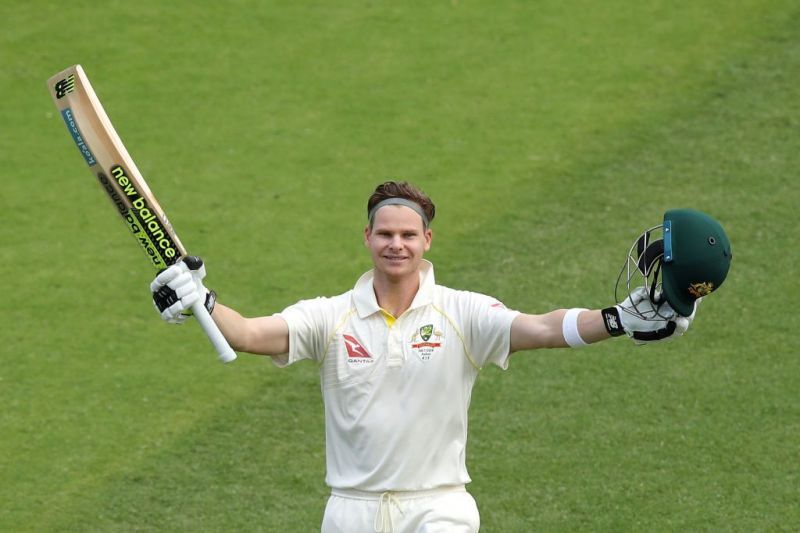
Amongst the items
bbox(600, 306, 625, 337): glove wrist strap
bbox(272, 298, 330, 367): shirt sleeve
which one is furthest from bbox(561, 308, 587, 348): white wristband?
bbox(272, 298, 330, 367): shirt sleeve

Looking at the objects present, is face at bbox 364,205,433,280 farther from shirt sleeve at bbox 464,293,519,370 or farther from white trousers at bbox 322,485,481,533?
white trousers at bbox 322,485,481,533

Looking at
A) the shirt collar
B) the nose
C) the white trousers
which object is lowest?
the white trousers

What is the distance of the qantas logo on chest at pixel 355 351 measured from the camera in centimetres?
648

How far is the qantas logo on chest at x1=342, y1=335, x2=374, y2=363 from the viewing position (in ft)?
21.2

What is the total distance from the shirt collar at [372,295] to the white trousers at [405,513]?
2.73 feet

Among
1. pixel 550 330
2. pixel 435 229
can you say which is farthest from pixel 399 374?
pixel 435 229

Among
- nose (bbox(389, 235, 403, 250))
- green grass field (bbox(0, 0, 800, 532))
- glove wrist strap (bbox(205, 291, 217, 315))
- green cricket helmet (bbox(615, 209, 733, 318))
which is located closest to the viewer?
green cricket helmet (bbox(615, 209, 733, 318))

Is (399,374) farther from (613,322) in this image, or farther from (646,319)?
(646,319)

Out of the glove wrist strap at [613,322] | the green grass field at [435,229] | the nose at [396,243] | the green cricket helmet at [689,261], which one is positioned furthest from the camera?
the green grass field at [435,229]

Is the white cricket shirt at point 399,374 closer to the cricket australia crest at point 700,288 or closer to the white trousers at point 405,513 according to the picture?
the white trousers at point 405,513

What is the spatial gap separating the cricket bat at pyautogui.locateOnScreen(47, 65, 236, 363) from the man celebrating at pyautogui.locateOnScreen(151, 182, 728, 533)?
1.65 ft

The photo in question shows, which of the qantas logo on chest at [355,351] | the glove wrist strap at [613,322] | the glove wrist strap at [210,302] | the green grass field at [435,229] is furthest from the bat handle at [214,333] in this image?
the green grass field at [435,229]

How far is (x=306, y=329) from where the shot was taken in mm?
6520

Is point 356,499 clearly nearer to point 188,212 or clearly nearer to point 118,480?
point 118,480
